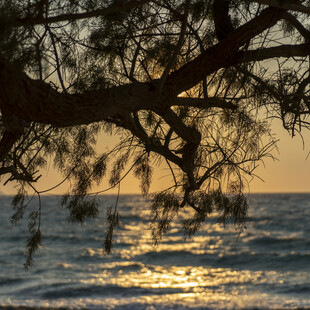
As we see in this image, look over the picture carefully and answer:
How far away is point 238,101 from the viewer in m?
3.65

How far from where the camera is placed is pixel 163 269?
46.4 feet

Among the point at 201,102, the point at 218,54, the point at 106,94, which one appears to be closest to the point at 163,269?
the point at 201,102

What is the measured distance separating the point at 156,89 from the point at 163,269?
1183 centimetres

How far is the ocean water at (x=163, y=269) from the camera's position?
1002 centimetres

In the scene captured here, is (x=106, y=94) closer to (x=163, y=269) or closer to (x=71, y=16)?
(x=71, y=16)

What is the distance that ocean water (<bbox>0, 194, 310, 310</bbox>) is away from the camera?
394 inches

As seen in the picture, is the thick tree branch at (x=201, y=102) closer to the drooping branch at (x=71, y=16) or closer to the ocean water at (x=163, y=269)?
the drooping branch at (x=71, y=16)

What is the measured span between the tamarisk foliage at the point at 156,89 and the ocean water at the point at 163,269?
3.34 meters

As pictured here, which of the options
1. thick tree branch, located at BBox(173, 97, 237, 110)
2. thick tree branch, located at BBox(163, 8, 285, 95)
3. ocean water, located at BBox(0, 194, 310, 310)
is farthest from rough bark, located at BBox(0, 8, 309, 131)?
ocean water, located at BBox(0, 194, 310, 310)

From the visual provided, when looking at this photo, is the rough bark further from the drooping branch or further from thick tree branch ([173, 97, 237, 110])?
the drooping branch

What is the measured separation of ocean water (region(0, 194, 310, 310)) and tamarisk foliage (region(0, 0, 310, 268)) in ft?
10.9

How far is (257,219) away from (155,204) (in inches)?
773

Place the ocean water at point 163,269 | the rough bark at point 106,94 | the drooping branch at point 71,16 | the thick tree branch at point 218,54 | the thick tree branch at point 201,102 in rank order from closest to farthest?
the rough bark at point 106,94
the drooping branch at point 71,16
the thick tree branch at point 218,54
the thick tree branch at point 201,102
the ocean water at point 163,269

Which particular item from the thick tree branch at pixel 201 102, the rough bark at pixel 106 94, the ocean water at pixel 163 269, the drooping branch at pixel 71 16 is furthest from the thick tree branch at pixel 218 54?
the ocean water at pixel 163 269
